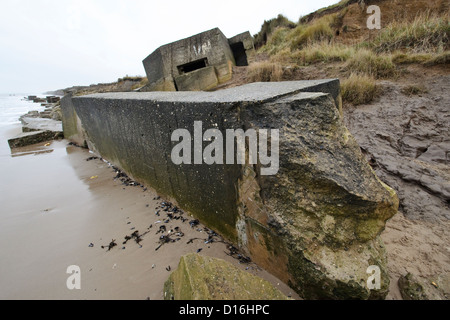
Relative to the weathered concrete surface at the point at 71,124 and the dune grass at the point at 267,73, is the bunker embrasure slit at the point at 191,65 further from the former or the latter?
the weathered concrete surface at the point at 71,124

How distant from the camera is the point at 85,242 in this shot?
6.55ft

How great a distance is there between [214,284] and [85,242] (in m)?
1.41

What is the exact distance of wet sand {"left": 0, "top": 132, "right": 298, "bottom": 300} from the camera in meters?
1.53

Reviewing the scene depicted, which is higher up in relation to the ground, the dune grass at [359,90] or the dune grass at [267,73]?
the dune grass at [267,73]

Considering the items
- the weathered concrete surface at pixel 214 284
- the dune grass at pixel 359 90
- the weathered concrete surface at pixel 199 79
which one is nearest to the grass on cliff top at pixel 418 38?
the dune grass at pixel 359 90

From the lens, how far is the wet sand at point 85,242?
1.53 meters

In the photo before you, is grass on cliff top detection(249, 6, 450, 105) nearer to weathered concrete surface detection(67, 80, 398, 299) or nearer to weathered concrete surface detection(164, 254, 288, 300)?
weathered concrete surface detection(67, 80, 398, 299)

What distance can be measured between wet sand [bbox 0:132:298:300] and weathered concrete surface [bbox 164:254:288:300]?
0.95ft

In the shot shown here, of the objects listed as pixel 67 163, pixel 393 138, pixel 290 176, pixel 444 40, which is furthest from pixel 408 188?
pixel 67 163

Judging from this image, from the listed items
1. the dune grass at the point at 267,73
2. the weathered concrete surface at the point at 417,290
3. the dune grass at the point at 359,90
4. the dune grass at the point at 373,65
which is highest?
the dune grass at the point at 267,73

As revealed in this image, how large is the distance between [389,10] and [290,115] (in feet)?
28.8

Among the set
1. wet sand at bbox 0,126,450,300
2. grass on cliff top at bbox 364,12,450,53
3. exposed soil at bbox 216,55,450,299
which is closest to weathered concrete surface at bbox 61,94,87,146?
wet sand at bbox 0,126,450,300

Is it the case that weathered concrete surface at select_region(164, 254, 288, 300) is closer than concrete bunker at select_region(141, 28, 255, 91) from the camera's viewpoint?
Yes

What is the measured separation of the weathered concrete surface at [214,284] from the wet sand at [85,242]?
0.29m
